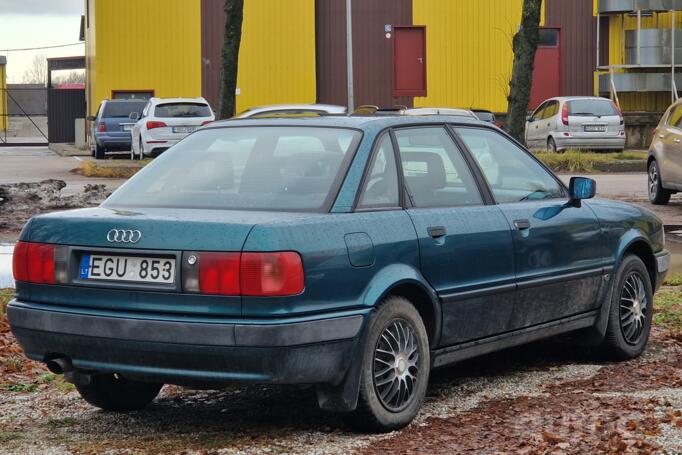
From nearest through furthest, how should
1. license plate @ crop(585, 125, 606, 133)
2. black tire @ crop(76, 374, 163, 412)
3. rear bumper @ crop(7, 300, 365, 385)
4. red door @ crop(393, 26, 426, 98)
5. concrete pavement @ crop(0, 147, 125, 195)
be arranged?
rear bumper @ crop(7, 300, 365, 385) → black tire @ crop(76, 374, 163, 412) → concrete pavement @ crop(0, 147, 125, 195) → license plate @ crop(585, 125, 606, 133) → red door @ crop(393, 26, 426, 98)

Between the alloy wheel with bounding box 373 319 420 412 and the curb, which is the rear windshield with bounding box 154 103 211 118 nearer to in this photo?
the curb

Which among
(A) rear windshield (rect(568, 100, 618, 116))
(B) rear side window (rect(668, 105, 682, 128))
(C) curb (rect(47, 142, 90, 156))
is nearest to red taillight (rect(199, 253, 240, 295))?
(B) rear side window (rect(668, 105, 682, 128))

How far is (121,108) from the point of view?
115ft

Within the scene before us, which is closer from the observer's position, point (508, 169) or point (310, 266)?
point (310, 266)

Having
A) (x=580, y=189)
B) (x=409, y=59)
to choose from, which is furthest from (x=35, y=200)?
(x=409, y=59)

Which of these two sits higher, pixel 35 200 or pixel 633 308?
pixel 35 200

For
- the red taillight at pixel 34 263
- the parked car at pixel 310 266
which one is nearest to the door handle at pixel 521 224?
the parked car at pixel 310 266

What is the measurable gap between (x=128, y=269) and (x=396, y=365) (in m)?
1.23

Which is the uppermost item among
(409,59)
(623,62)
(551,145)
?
(409,59)

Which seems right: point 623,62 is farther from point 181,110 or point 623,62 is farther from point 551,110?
point 181,110

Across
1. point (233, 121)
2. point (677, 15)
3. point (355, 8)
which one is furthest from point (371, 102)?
point (233, 121)

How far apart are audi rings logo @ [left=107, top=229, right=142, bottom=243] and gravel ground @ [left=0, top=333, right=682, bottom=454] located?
86 cm

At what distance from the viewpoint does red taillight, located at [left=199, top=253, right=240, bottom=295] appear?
5082 millimetres

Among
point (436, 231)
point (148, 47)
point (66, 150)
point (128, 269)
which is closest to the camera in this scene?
point (128, 269)
